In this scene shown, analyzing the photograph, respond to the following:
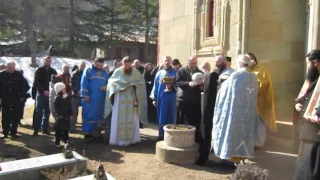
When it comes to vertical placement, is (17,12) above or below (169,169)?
above

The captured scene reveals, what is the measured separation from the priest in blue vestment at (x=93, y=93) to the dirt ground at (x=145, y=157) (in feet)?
1.53

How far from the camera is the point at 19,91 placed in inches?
303

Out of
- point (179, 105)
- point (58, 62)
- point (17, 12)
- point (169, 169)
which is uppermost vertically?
point (17, 12)

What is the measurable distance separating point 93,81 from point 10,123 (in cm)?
221

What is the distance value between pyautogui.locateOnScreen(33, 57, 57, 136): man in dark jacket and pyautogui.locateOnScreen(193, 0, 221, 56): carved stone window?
12.5 ft

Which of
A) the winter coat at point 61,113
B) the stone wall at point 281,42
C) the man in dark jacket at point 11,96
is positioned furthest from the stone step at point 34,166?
the stone wall at point 281,42

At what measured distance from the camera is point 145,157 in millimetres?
6320

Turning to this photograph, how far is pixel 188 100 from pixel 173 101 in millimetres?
911

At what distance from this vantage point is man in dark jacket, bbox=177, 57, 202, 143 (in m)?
6.61

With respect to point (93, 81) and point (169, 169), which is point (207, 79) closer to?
point (169, 169)

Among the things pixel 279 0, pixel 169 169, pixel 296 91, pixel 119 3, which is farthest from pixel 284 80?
pixel 119 3

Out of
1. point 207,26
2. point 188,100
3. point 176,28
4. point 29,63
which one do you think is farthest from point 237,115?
point 29,63

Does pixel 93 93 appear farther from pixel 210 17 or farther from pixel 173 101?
pixel 210 17

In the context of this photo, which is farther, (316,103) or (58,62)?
(58,62)
